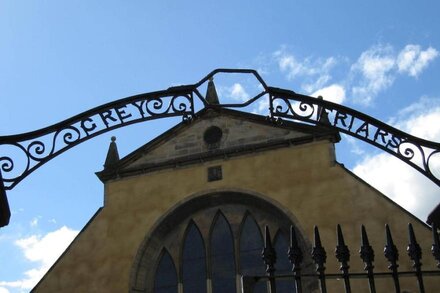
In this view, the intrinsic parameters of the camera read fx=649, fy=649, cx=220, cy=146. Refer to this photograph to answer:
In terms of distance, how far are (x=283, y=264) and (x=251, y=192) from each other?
1.57m

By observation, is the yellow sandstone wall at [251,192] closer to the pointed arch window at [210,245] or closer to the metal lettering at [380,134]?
the pointed arch window at [210,245]

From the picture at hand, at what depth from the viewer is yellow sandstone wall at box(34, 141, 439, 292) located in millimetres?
11547

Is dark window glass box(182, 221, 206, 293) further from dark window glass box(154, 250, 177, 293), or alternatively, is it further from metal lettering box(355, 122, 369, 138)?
metal lettering box(355, 122, 369, 138)

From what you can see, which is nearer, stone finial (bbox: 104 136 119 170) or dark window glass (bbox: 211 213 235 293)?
dark window glass (bbox: 211 213 235 293)

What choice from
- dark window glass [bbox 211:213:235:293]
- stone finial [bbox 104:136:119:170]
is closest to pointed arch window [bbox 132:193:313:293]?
dark window glass [bbox 211:213:235:293]

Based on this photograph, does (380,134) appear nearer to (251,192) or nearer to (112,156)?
(251,192)

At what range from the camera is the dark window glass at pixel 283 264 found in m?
12.1

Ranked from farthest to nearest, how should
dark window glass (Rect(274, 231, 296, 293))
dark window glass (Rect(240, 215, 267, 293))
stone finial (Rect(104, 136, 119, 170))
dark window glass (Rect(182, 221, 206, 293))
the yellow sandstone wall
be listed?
stone finial (Rect(104, 136, 119, 170)), dark window glass (Rect(182, 221, 206, 293)), dark window glass (Rect(240, 215, 267, 293)), dark window glass (Rect(274, 231, 296, 293)), the yellow sandstone wall

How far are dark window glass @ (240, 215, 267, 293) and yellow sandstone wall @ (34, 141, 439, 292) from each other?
0.73 m

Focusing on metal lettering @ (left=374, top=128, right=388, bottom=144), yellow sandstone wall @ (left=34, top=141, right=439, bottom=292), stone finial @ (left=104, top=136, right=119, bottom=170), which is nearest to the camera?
metal lettering @ (left=374, top=128, right=388, bottom=144)

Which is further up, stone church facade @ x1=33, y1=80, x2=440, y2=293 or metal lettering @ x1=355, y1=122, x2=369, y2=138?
stone church facade @ x1=33, y1=80, x2=440, y2=293

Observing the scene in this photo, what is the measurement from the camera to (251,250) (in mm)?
12781

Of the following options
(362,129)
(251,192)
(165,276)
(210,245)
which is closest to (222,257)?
(210,245)

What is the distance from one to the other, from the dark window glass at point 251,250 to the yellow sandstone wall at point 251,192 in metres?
0.73
